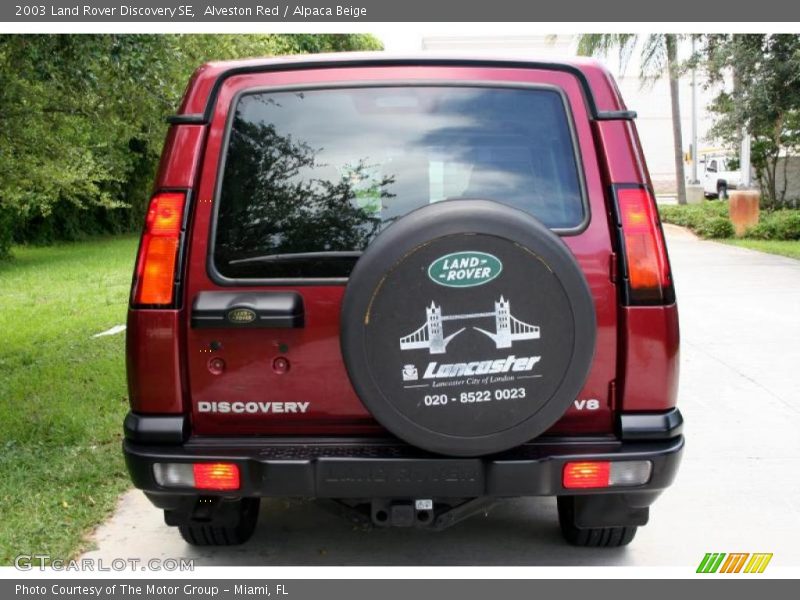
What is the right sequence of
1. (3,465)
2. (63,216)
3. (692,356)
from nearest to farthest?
1. (3,465)
2. (692,356)
3. (63,216)

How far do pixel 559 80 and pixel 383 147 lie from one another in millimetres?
690

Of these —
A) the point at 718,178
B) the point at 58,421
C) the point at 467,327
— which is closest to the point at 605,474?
the point at 467,327

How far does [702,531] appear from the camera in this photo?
4.54 meters

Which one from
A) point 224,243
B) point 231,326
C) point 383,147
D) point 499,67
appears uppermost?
point 499,67

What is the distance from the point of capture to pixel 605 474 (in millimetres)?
3414

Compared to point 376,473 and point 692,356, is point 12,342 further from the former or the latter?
point 376,473

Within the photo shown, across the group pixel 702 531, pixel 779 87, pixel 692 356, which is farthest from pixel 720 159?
pixel 702 531

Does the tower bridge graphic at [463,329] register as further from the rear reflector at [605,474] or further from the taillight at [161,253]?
the taillight at [161,253]

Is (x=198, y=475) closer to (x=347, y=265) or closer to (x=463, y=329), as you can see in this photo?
(x=347, y=265)

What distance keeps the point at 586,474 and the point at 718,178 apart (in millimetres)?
38650

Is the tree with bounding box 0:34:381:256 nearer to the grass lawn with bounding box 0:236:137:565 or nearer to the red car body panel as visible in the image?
the grass lawn with bounding box 0:236:137:565

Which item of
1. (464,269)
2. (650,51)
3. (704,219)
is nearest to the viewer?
(464,269)

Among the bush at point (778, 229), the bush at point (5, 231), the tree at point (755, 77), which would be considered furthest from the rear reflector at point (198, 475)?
the bush at point (5, 231)
